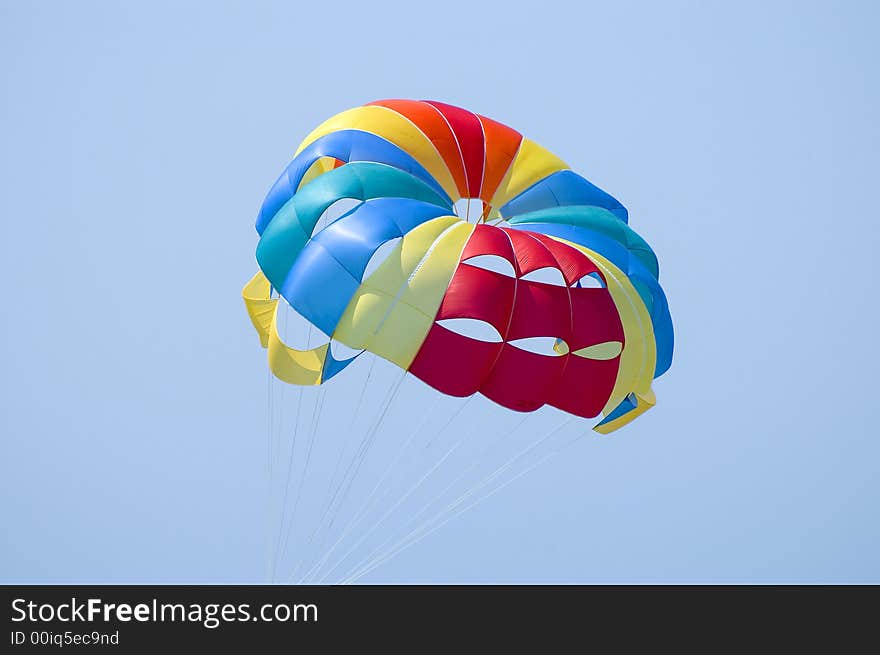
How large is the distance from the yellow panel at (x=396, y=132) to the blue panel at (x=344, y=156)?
98mm

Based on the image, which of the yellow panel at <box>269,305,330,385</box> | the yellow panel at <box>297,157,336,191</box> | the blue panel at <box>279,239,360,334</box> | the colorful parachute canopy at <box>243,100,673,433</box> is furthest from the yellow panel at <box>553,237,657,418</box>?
the yellow panel at <box>269,305,330,385</box>

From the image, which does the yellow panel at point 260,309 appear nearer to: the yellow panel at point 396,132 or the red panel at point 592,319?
the yellow panel at point 396,132

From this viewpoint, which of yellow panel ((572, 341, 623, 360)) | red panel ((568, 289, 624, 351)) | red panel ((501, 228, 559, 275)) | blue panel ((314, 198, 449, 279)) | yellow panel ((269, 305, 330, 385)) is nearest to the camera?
red panel ((501, 228, 559, 275))

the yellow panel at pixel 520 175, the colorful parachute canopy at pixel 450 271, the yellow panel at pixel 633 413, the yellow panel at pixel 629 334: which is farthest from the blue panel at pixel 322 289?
the yellow panel at pixel 633 413

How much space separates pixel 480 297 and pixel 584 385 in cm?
172

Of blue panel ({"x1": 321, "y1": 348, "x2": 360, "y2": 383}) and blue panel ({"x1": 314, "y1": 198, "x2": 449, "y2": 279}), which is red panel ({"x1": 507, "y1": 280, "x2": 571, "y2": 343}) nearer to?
blue panel ({"x1": 314, "y1": 198, "x2": 449, "y2": 279})

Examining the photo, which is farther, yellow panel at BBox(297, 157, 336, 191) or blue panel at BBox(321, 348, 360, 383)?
yellow panel at BBox(297, 157, 336, 191)

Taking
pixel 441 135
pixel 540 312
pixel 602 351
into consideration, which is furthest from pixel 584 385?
pixel 441 135

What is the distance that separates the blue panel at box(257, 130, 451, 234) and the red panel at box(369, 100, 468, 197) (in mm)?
349

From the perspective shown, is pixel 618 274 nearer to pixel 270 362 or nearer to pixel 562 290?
pixel 562 290

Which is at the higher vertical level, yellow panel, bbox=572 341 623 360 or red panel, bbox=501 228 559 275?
red panel, bbox=501 228 559 275

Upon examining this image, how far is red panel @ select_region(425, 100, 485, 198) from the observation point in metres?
18.2
